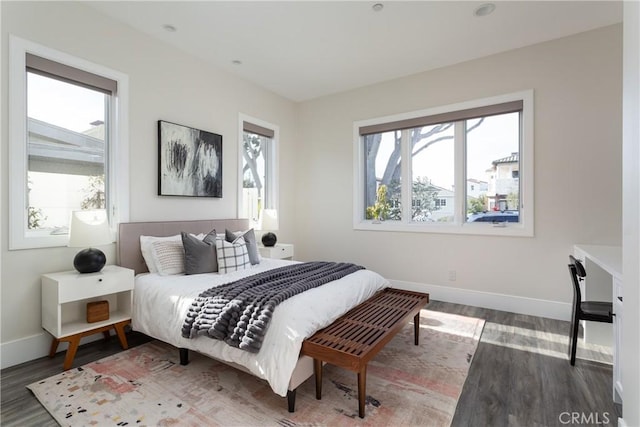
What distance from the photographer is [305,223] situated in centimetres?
519

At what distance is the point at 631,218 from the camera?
4.89ft

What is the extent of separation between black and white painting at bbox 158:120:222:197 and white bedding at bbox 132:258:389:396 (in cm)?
109

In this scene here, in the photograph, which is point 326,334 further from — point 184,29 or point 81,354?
point 184,29

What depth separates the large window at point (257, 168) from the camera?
4.38 m

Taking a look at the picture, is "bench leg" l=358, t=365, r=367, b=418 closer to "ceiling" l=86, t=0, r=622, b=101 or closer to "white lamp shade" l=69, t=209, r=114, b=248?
"white lamp shade" l=69, t=209, r=114, b=248

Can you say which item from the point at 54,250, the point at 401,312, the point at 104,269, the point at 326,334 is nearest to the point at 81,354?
the point at 104,269

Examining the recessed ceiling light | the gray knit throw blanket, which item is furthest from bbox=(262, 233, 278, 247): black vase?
the recessed ceiling light

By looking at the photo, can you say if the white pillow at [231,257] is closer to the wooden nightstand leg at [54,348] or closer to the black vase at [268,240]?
the black vase at [268,240]

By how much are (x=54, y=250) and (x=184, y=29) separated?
2.38 m

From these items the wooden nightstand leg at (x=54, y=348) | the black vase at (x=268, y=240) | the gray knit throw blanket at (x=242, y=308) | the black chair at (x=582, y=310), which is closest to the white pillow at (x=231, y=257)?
the gray knit throw blanket at (x=242, y=308)

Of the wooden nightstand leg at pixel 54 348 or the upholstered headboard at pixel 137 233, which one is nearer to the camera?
the wooden nightstand leg at pixel 54 348

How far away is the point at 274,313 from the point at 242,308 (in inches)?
9.4

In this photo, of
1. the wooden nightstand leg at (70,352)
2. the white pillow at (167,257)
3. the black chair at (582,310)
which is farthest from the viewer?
the white pillow at (167,257)

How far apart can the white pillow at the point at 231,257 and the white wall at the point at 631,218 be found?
2754mm
